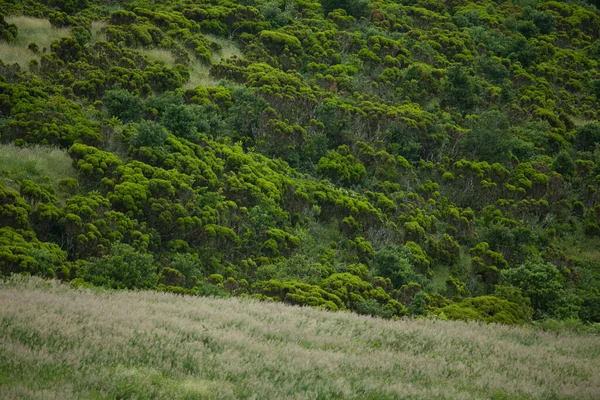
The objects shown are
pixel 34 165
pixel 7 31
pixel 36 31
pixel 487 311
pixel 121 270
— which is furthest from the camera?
pixel 36 31

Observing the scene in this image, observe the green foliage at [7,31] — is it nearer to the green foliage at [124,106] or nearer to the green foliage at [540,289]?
the green foliage at [124,106]

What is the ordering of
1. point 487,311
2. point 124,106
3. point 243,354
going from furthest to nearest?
point 124,106 < point 487,311 < point 243,354

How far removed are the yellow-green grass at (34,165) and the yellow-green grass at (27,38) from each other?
280 inches

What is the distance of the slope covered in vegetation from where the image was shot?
16.7 meters

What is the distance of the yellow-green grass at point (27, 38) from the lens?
77.5ft

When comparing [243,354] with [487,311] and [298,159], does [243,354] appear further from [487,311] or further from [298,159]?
[298,159]

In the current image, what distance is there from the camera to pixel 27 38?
25688 millimetres

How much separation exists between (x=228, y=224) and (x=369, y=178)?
28.0 ft

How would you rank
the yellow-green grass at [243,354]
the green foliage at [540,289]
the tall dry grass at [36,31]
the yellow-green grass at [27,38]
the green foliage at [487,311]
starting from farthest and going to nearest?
the tall dry grass at [36,31] < the yellow-green grass at [27,38] < the green foliage at [540,289] < the green foliage at [487,311] < the yellow-green grass at [243,354]

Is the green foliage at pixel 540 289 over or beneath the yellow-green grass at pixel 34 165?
beneath

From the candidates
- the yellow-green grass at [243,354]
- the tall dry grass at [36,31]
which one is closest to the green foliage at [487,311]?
the yellow-green grass at [243,354]

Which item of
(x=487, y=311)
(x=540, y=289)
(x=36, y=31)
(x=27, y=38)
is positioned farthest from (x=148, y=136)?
(x=540, y=289)

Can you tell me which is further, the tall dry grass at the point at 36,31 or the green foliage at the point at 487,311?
the tall dry grass at the point at 36,31

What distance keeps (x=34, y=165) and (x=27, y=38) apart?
37.6 ft
